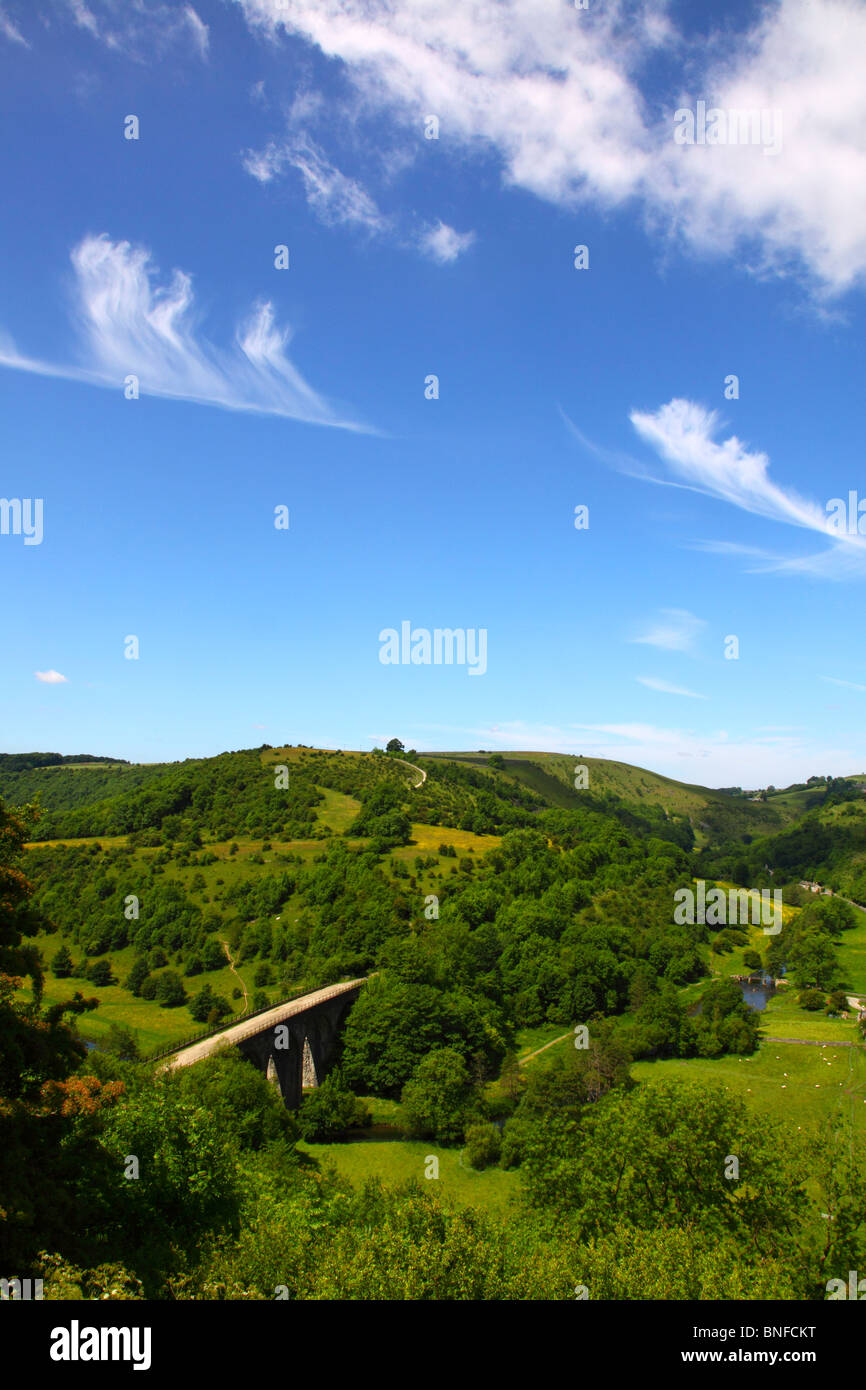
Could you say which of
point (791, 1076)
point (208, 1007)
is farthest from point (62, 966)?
point (791, 1076)

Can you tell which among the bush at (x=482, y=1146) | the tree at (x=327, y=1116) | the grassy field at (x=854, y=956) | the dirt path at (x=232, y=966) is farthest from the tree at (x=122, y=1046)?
the grassy field at (x=854, y=956)

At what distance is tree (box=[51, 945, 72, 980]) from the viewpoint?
100188 mm

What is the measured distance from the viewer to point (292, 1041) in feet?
216

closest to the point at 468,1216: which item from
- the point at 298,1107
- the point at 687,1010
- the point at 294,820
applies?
the point at 298,1107

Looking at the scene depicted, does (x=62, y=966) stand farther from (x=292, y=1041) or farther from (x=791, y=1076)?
(x=791, y=1076)

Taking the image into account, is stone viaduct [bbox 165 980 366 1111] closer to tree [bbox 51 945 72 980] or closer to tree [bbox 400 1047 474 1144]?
tree [bbox 400 1047 474 1144]

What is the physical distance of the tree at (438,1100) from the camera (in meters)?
57.6

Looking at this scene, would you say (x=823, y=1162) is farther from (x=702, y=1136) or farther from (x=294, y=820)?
(x=294, y=820)

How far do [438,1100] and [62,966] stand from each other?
66.3 m

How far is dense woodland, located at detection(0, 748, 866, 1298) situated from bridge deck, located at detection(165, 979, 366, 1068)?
4.07 meters

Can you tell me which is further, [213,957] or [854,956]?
[854,956]

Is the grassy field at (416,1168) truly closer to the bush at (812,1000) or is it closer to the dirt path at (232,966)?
the dirt path at (232,966)

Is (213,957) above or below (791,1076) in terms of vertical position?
above

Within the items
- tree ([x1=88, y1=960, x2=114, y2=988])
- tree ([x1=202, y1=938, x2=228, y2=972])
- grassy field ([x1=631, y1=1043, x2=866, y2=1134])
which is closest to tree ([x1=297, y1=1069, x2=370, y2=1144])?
grassy field ([x1=631, y1=1043, x2=866, y2=1134])
